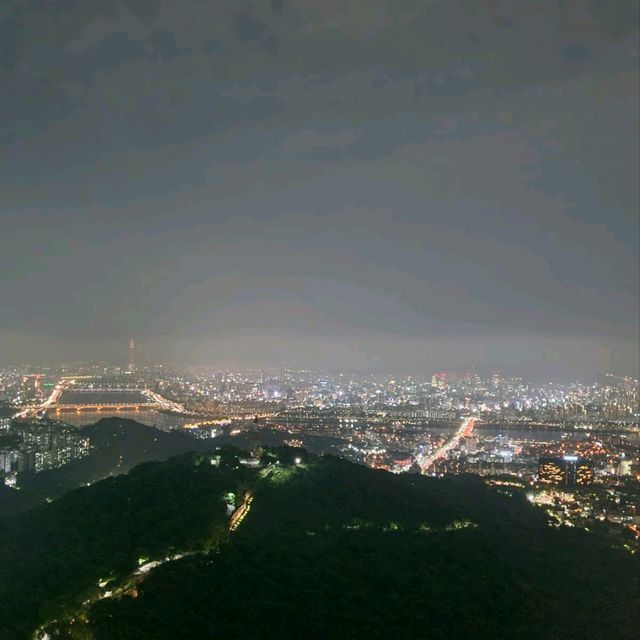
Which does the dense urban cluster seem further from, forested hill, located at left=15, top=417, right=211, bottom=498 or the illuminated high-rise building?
forested hill, located at left=15, top=417, right=211, bottom=498

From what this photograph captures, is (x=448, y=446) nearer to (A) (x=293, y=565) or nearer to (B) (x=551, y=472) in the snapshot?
(B) (x=551, y=472)

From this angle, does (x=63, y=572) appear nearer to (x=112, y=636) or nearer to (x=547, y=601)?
(x=112, y=636)

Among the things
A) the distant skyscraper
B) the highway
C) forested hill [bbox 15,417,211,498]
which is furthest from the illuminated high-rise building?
forested hill [bbox 15,417,211,498]

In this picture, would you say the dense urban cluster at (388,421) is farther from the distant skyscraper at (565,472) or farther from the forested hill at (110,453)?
the forested hill at (110,453)

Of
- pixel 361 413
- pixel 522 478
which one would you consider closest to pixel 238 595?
pixel 522 478

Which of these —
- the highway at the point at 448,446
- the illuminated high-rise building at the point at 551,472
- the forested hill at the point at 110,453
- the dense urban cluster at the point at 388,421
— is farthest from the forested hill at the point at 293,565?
the highway at the point at 448,446
